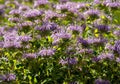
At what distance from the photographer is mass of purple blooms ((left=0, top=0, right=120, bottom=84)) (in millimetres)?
4707

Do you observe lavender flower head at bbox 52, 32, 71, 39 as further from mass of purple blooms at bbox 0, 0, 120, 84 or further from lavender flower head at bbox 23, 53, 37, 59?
lavender flower head at bbox 23, 53, 37, 59

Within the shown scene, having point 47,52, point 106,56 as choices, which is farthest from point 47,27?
point 106,56

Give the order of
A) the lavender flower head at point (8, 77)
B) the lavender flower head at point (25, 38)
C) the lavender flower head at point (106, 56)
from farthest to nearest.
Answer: the lavender flower head at point (25, 38)
the lavender flower head at point (106, 56)
the lavender flower head at point (8, 77)

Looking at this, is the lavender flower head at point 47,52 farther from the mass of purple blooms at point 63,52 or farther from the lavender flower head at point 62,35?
the lavender flower head at point 62,35

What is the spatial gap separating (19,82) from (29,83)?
0.52ft

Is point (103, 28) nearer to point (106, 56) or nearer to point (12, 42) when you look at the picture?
point (106, 56)

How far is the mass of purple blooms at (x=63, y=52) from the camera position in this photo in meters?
4.71

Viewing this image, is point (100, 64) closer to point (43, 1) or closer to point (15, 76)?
point (15, 76)

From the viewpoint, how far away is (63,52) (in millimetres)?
4855

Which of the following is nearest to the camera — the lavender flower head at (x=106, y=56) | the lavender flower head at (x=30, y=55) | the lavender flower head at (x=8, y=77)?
the lavender flower head at (x=8, y=77)

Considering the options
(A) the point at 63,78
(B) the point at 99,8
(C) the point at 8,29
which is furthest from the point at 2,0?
(A) the point at 63,78

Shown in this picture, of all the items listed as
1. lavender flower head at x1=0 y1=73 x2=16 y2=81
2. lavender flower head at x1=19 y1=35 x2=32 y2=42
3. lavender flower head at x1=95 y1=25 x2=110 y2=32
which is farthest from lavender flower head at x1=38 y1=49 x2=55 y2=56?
lavender flower head at x1=95 y1=25 x2=110 y2=32

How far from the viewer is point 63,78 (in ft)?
16.0

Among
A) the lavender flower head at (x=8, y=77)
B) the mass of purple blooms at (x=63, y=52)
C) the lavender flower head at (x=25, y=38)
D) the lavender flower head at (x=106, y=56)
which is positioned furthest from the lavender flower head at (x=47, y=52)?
the lavender flower head at (x=106, y=56)
